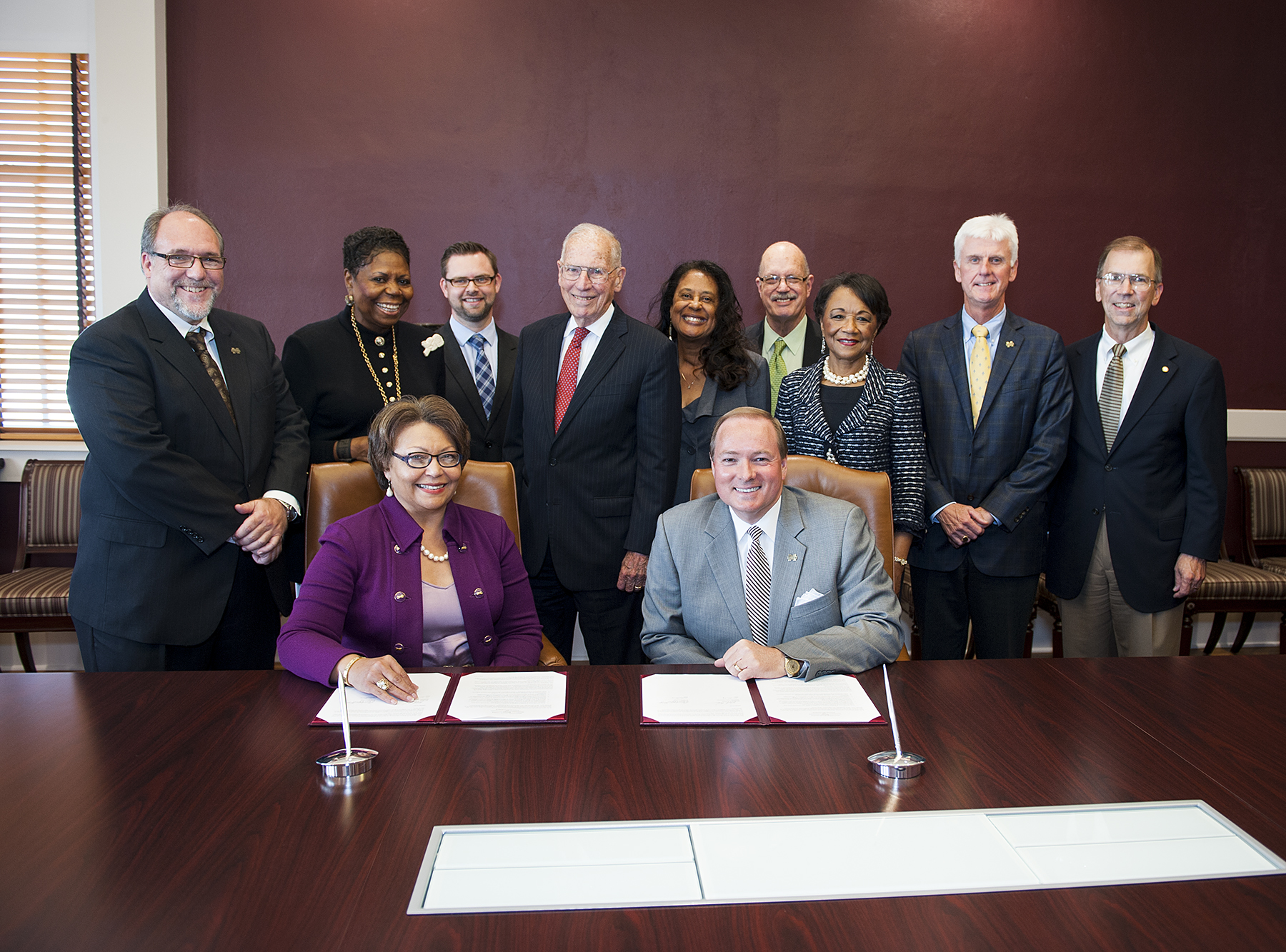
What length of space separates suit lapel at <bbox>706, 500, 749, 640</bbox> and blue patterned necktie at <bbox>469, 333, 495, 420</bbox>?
61.2 inches

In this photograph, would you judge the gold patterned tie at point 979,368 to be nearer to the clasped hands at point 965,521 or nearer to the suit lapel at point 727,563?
the clasped hands at point 965,521

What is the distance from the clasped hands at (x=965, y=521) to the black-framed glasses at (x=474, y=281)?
193 centimetres

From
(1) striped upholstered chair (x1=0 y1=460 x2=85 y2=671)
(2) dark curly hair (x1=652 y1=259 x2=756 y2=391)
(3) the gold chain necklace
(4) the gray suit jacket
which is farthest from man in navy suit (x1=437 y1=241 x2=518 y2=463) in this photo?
(1) striped upholstered chair (x1=0 y1=460 x2=85 y2=671)

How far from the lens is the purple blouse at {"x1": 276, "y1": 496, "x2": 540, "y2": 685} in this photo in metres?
2.07

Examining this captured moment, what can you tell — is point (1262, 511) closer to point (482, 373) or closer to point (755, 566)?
point (755, 566)

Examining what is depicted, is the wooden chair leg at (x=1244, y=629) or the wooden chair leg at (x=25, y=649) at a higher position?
the wooden chair leg at (x=1244, y=629)

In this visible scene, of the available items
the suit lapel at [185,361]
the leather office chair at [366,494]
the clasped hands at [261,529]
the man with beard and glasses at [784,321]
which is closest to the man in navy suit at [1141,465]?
the man with beard and glasses at [784,321]

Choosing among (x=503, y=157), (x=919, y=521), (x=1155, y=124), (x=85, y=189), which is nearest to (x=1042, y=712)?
(x=919, y=521)

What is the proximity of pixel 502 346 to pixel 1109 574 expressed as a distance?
2.46m

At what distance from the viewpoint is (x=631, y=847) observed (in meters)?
1.22

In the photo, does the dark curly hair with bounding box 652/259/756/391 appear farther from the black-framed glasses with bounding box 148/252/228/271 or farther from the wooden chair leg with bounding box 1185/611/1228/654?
the wooden chair leg with bounding box 1185/611/1228/654

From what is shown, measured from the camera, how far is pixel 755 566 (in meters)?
2.21

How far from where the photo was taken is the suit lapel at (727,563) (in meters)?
2.16

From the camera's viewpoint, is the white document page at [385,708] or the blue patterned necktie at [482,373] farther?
the blue patterned necktie at [482,373]
